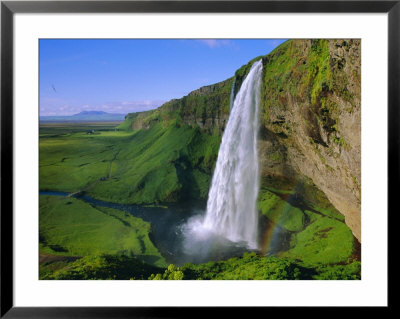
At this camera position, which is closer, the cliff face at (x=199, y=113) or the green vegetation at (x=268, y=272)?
the green vegetation at (x=268, y=272)

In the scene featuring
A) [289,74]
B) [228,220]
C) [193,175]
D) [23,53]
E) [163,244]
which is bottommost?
[163,244]

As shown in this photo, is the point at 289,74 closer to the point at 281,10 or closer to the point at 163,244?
the point at 281,10

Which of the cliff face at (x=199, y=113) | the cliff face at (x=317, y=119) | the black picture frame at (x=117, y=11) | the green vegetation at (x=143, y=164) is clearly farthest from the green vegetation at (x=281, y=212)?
the black picture frame at (x=117, y=11)

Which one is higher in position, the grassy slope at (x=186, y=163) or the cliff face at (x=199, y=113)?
the cliff face at (x=199, y=113)

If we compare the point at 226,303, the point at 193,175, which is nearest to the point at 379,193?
the point at 226,303

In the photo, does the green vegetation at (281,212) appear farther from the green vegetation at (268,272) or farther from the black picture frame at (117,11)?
the black picture frame at (117,11)

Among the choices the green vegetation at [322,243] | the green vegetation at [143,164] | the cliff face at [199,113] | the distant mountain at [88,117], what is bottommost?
the green vegetation at [322,243]

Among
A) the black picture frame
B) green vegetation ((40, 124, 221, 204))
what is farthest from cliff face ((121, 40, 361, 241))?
green vegetation ((40, 124, 221, 204))

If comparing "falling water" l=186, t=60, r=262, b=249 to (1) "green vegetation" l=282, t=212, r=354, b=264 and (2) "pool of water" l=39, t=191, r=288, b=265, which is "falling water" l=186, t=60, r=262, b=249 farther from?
(1) "green vegetation" l=282, t=212, r=354, b=264
